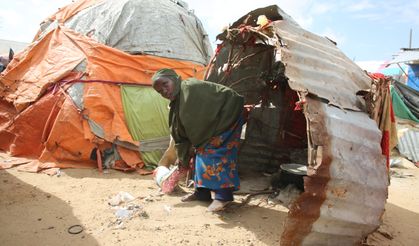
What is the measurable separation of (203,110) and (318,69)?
1228mm

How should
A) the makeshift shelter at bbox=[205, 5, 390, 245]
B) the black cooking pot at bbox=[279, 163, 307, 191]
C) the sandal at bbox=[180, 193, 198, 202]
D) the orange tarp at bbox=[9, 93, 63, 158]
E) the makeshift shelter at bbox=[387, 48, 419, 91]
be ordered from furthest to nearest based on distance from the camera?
1. the makeshift shelter at bbox=[387, 48, 419, 91]
2. the orange tarp at bbox=[9, 93, 63, 158]
3. the black cooking pot at bbox=[279, 163, 307, 191]
4. the sandal at bbox=[180, 193, 198, 202]
5. the makeshift shelter at bbox=[205, 5, 390, 245]

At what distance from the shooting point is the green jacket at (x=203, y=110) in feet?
11.8

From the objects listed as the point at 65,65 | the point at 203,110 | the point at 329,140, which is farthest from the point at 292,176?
the point at 65,65

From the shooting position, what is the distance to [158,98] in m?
6.20

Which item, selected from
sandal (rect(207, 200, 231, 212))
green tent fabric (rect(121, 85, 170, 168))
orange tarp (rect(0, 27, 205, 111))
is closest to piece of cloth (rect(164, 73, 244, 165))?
sandal (rect(207, 200, 231, 212))

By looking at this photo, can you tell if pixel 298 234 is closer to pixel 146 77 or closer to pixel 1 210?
pixel 1 210

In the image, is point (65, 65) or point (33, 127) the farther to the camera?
point (65, 65)

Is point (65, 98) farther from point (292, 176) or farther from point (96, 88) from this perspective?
point (292, 176)

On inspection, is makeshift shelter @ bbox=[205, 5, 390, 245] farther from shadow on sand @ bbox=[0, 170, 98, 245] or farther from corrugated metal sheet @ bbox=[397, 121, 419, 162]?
corrugated metal sheet @ bbox=[397, 121, 419, 162]

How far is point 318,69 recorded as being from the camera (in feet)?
10.2

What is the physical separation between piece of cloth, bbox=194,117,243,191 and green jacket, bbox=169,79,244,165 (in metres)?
0.08

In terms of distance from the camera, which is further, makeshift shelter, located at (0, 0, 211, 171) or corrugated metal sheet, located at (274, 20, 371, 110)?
makeshift shelter, located at (0, 0, 211, 171)

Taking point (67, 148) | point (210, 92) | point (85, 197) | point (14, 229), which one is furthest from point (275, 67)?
point (14, 229)

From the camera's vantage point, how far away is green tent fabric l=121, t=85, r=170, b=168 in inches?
227
